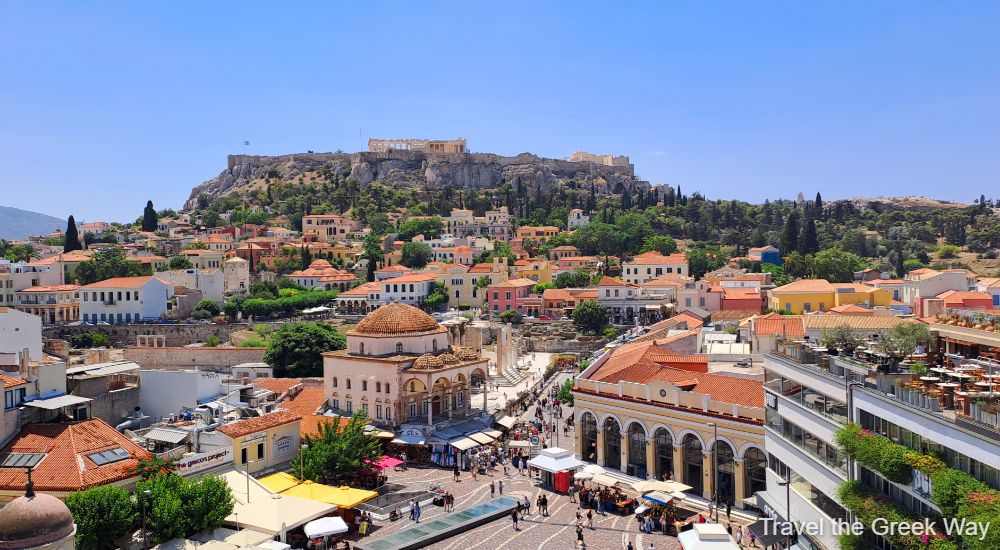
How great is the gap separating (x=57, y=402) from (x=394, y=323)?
52.1 ft

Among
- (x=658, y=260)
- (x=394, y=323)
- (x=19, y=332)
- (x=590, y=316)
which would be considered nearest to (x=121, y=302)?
(x=19, y=332)

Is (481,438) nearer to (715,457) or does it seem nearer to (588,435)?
(588,435)

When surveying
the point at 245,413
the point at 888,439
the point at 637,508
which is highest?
the point at 888,439

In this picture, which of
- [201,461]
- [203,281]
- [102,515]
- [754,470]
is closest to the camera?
[102,515]

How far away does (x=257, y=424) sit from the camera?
92.5 ft

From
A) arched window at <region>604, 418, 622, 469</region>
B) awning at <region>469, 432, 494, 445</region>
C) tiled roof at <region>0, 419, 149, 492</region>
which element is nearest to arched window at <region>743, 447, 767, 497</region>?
arched window at <region>604, 418, 622, 469</region>

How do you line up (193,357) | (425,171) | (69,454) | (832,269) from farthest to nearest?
(425,171), (832,269), (193,357), (69,454)

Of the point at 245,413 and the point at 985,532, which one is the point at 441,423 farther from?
the point at 985,532

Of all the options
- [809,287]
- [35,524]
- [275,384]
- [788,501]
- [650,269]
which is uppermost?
[650,269]

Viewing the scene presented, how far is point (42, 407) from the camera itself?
2508cm

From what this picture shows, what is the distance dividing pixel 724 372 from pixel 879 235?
98627 mm

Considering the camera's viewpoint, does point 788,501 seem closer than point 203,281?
Yes

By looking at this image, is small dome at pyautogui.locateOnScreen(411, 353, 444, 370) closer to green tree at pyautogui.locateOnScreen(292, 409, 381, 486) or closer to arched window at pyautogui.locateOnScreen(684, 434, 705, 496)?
green tree at pyautogui.locateOnScreen(292, 409, 381, 486)

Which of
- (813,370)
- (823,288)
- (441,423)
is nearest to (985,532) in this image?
(813,370)
